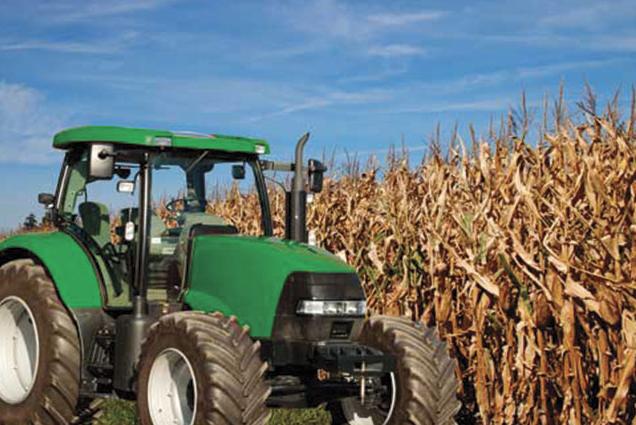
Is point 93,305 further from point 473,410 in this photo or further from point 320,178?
point 473,410

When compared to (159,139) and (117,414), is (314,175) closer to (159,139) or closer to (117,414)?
(159,139)

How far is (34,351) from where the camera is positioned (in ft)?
22.6

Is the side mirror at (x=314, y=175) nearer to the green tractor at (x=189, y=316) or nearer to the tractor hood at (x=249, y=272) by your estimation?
the green tractor at (x=189, y=316)

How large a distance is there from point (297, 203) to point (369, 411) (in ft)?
4.85

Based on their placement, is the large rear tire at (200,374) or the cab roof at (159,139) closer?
the large rear tire at (200,374)

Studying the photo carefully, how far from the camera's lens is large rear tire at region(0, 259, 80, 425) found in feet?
20.2

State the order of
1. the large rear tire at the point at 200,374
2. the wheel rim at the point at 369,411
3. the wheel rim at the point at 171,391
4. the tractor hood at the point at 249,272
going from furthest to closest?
the wheel rim at the point at 369,411 → the tractor hood at the point at 249,272 → the wheel rim at the point at 171,391 → the large rear tire at the point at 200,374

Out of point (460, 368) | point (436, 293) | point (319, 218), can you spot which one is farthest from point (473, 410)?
point (319, 218)

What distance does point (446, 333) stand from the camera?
282 inches

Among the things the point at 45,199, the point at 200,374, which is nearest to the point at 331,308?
the point at 200,374

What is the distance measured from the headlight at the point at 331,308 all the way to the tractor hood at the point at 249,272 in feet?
0.57

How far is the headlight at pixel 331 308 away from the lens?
5.52 meters

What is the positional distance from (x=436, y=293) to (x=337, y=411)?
121 cm

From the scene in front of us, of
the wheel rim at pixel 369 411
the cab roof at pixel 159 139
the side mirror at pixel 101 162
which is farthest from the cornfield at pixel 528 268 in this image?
the side mirror at pixel 101 162
